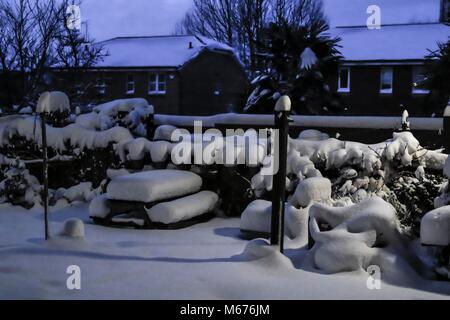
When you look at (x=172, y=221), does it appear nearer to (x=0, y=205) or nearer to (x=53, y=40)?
(x=0, y=205)

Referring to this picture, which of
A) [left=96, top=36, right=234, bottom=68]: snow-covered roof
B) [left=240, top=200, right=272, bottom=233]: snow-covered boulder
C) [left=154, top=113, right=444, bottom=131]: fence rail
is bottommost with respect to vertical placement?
[left=240, top=200, right=272, bottom=233]: snow-covered boulder

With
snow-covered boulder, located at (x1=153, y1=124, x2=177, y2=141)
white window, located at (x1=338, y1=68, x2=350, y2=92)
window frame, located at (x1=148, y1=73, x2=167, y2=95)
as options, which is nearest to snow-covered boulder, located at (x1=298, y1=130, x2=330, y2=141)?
snow-covered boulder, located at (x1=153, y1=124, x2=177, y2=141)

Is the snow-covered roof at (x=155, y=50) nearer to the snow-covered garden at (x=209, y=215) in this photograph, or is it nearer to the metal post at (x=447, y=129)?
the snow-covered garden at (x=209, y=215)

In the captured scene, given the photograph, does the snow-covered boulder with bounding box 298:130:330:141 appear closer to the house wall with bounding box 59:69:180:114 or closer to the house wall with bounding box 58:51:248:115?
the house wall with bounding box 58:51:248:115

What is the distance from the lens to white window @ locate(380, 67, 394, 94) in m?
29.3

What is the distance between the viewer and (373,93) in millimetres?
29453

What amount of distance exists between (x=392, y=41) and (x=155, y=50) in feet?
43.9

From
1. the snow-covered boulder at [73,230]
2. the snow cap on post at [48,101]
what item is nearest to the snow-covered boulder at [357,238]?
the snow-covered boulder at [73,230]

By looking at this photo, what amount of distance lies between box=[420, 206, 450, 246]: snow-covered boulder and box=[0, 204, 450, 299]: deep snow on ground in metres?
0.41

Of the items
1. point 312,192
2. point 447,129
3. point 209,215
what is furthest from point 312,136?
point 312,192

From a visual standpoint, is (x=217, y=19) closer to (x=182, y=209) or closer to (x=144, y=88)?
(x=144, y=88)

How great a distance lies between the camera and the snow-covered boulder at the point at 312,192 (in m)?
8.30

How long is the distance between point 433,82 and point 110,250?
12.6m

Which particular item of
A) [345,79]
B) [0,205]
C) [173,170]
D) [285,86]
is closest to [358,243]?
[173,170]
